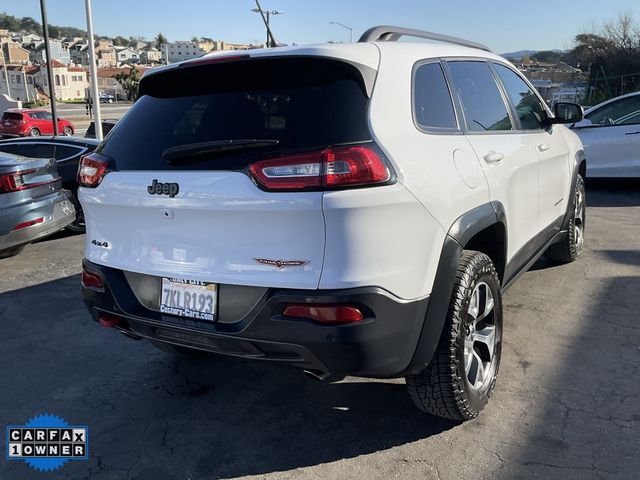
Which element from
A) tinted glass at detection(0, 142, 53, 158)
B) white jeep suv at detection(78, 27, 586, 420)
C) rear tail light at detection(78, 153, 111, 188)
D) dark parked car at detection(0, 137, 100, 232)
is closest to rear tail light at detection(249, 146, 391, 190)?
white jeep suv at detection(78, 27, 586, 420)

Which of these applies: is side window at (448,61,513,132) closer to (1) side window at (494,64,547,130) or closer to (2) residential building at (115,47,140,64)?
(1) side window at (494,64,547,130)

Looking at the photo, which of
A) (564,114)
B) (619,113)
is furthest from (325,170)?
(619,113)

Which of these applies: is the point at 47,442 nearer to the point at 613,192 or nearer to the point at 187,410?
the point at 187,410

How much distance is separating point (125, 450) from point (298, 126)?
1799 mm

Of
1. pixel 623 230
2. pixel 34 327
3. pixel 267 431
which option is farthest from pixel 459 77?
pixel 623 230

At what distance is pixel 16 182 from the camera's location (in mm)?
5980

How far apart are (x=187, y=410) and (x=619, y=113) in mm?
8533

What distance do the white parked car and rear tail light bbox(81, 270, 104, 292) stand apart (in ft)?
27.2

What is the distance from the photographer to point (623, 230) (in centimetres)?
680

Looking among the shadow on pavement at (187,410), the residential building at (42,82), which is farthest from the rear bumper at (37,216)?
the residential building at (42,82)

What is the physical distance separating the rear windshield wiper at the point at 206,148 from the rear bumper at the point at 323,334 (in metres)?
0.59

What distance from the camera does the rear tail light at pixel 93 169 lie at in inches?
109

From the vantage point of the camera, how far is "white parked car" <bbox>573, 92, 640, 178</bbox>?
8828 mm

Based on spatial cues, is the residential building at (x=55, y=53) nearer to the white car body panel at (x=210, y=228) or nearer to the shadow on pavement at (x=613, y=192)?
the shadow on pavement at (x=613, y=192)
